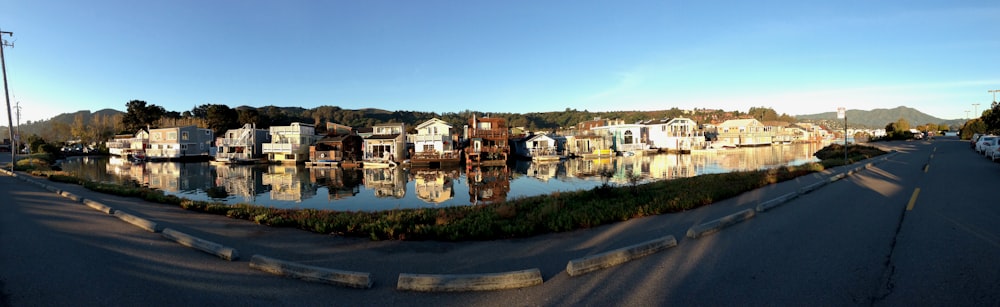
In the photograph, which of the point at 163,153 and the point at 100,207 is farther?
the point at 163,153

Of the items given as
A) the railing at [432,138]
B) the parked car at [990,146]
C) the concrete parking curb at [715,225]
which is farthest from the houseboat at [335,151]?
the parked car at [990,146]

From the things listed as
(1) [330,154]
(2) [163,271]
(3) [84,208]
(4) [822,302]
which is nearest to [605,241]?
(4) [822,302]

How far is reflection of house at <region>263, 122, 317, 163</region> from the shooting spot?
178 ft

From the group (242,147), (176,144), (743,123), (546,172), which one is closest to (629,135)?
(743,123)

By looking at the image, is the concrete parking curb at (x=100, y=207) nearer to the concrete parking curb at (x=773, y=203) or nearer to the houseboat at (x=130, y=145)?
the concrete parking curb at (x=773, y=203)

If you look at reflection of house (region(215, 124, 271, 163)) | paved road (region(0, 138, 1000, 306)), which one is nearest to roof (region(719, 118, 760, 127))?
paved road (region(0, 138, 1000, 306))

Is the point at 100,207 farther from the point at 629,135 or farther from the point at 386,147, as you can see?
the point at 629,135

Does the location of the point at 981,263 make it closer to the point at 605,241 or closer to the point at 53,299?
the point at 605,241

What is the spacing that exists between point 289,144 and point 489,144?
2763 cm

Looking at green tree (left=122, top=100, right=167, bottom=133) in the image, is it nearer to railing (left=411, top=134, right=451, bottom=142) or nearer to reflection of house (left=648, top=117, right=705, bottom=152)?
railing (left=411, top=134, right=451, bottom=142)

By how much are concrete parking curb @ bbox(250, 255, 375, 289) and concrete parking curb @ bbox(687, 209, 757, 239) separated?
5345 millimetres

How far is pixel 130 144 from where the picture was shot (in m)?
69.2

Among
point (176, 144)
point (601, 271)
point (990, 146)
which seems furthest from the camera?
A: point (176, 144)

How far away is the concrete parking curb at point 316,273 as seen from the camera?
5.02 meters
